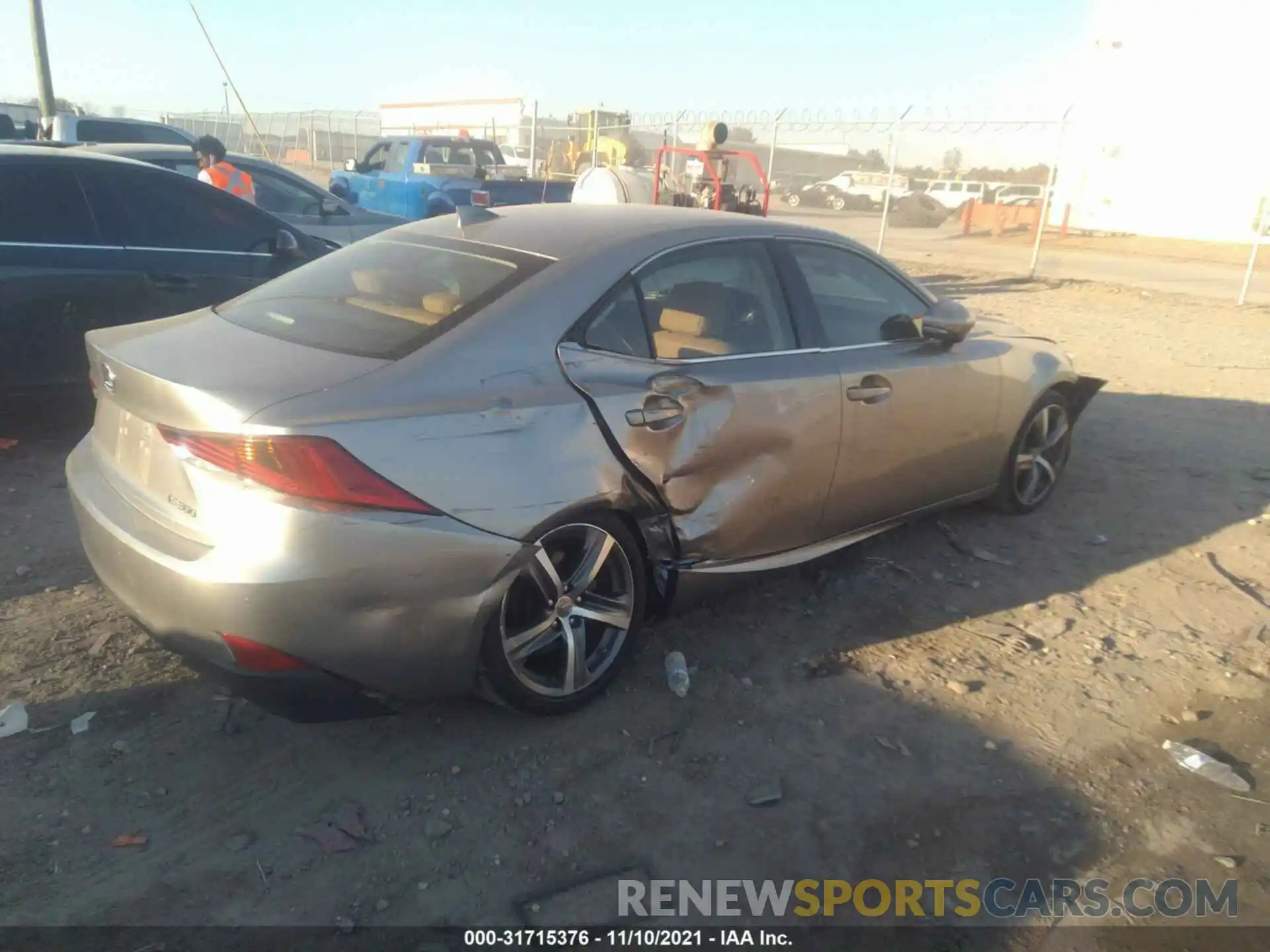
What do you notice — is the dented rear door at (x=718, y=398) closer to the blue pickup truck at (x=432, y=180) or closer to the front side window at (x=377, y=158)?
the blue pickup truck at (x=432, y=180)

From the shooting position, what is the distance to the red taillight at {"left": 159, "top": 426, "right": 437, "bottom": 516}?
2.60 metres

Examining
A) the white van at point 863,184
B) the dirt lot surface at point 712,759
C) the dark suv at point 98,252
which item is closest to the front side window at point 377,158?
the dark suv at point 98,252

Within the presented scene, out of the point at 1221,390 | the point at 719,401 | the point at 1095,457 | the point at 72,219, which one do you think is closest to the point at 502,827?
the point at 719,401

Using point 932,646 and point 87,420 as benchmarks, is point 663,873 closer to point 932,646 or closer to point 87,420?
point 932,646

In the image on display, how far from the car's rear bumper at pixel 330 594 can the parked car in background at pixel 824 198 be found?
106ft

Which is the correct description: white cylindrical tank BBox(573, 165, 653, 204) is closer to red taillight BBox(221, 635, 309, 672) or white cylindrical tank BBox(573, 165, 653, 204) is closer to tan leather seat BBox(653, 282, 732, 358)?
tan leather seat BBox(653, 282, 732, 358)

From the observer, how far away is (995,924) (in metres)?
2.59

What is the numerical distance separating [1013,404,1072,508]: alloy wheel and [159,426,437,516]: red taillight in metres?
3.68

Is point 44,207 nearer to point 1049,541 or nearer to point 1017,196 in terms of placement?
point 1049,541

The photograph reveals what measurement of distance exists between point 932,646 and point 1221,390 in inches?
242

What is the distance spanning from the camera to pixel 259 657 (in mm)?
2682

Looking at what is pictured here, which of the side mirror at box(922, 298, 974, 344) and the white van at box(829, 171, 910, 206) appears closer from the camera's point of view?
the side mirror at box(922, 298, 974, 344)

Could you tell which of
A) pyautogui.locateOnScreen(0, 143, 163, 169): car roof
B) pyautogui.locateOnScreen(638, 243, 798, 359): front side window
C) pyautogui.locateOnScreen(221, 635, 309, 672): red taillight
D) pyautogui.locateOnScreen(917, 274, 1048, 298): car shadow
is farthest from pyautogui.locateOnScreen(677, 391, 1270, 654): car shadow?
pyautogui.locateOnScreen(917, 274, 1048, 298): car shadow

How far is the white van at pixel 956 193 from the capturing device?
88.9 feet
